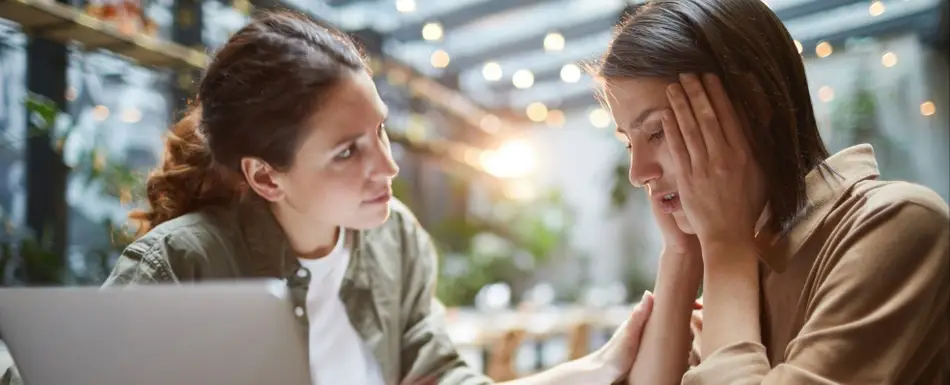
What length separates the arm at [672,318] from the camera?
981mm

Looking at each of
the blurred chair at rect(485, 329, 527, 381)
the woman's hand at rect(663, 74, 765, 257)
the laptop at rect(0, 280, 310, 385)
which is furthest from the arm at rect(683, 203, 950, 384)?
the blurred chair at rect(485, 329, 527, 381)

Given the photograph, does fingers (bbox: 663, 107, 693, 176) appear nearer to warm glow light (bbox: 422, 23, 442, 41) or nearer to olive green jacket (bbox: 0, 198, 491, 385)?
olive green jacket (bbox: 0, 198, 491, 385)

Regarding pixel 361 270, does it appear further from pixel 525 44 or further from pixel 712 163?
pixel 525 44

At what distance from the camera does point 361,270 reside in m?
1.17

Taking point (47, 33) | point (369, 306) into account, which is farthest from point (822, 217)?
point (47, 33)

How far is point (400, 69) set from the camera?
2328 mm

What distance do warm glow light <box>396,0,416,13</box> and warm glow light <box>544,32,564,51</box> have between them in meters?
0.64

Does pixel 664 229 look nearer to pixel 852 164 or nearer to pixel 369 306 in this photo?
pixel 852 164

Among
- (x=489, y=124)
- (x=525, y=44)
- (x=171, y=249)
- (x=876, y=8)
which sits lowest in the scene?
(x=489, y=124)

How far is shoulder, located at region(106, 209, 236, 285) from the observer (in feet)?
3.05

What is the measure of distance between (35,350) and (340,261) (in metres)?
0.42

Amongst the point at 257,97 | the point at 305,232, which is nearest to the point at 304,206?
the point at 305,232

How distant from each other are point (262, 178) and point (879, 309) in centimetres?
76

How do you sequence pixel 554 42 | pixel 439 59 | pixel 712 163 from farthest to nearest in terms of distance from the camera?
pixel 439 59, pixel 554 42, pixel 712 163
